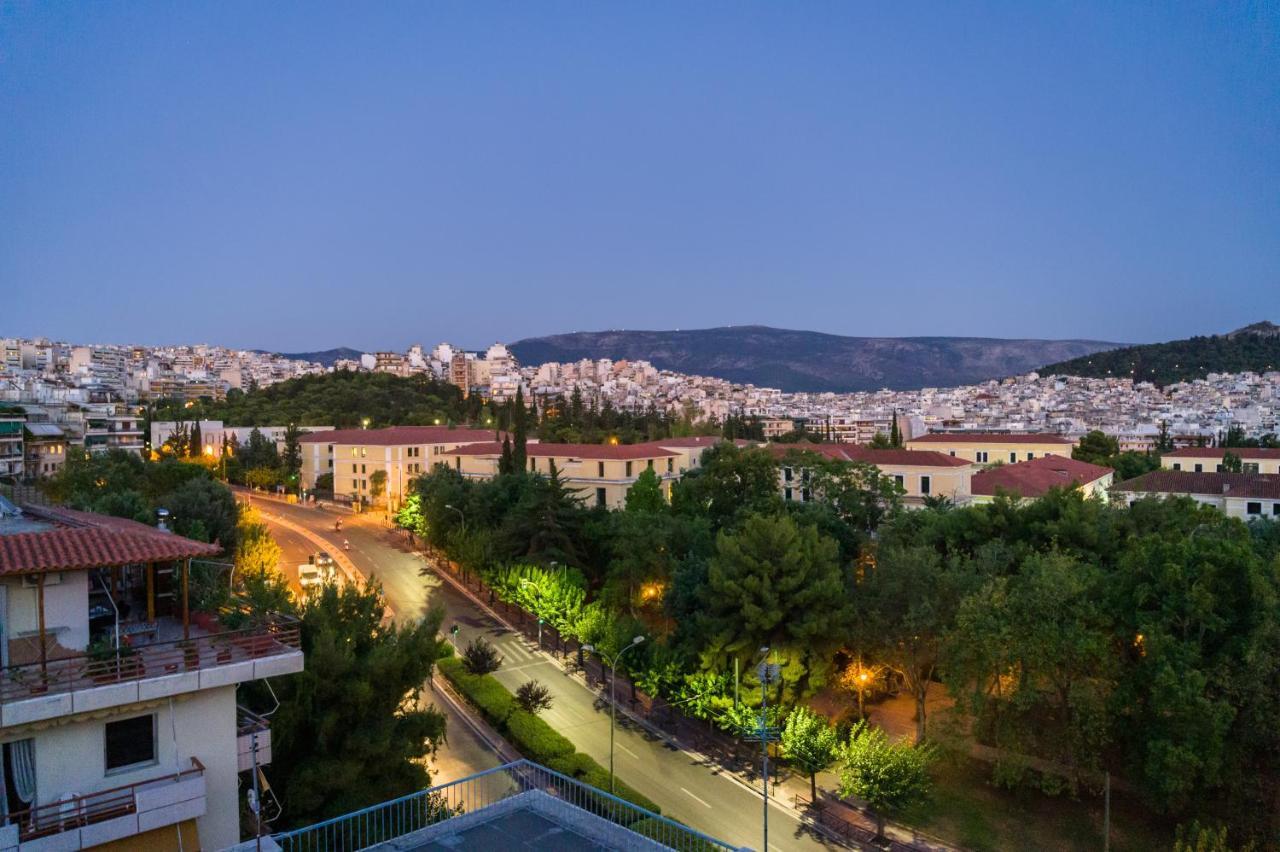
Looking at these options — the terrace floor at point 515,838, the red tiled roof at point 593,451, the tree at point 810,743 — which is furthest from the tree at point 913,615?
the red tiled roof at point 593,451

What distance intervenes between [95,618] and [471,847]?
8472 millimetres

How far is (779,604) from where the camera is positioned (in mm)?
24656

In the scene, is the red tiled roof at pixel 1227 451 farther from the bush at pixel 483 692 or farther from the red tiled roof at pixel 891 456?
the bush at pixel 483 692

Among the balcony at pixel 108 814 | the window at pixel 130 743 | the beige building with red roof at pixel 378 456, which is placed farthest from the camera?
the beige building with red roof at pixel 378 456

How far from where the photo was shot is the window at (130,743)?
37.4ft

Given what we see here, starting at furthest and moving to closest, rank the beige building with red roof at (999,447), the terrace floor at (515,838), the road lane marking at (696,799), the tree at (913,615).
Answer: the beige building with red roof at (999,447), the tree at (913,615), the road lane marking at (696,799), the terrace floor at (515,838)

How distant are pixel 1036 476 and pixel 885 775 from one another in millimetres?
31588

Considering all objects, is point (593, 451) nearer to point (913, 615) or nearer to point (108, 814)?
point (913, 615)

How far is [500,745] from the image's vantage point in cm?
2420

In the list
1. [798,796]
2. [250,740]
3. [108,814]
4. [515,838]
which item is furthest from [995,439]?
[108,814]

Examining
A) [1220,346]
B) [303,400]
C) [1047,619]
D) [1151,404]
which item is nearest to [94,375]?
[303,400]

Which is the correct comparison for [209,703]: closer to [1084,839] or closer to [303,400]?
[1084,839]

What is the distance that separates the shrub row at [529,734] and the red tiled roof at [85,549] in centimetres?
1162

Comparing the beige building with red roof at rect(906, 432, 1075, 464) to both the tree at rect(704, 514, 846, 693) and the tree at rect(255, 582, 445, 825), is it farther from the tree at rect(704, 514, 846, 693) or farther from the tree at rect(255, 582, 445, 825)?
the tree at rect(255, 582, 445, 825)
